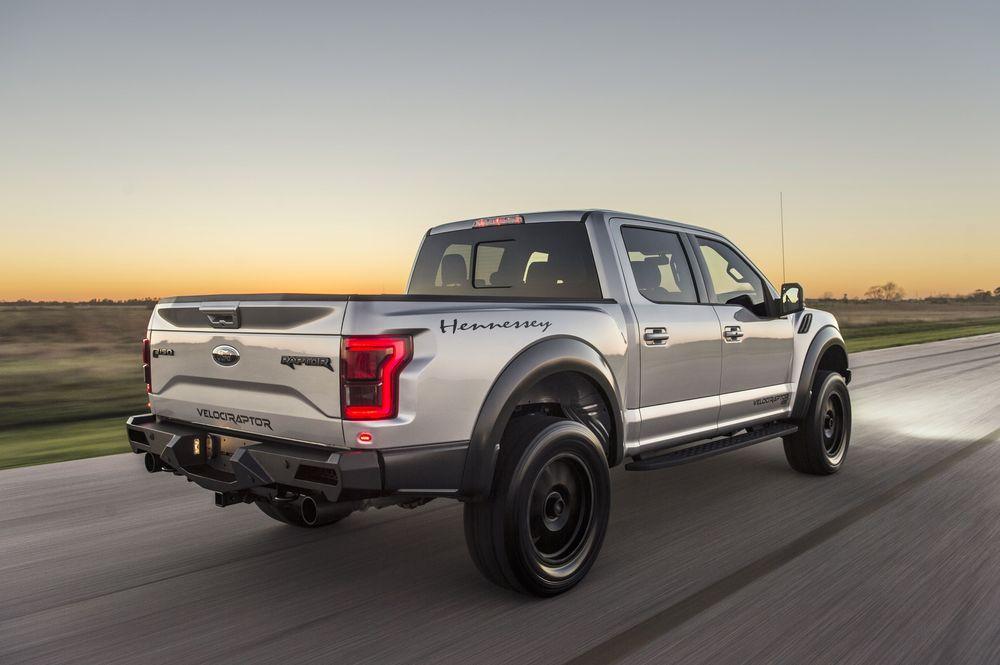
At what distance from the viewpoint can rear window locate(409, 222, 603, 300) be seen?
5.06 metres

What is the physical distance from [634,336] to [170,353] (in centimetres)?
264

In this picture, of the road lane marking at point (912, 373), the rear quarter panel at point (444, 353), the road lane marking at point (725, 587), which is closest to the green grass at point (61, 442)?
the rear quarter panel at point (444, 353)

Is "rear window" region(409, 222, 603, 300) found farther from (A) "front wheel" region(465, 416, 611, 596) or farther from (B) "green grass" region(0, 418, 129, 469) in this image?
(B) "green grass" region(0, 418, 129, 469)

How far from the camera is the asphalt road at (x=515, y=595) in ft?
11.2

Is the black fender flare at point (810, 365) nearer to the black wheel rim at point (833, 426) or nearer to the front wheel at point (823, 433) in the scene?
the front wheel at point (823, 433)

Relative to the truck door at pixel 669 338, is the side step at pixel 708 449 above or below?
below

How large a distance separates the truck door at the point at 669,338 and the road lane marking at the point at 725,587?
3.18 feet

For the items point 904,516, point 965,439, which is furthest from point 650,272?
point 965,439

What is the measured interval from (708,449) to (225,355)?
3.17m

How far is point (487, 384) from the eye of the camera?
387cm

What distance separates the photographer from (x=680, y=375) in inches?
205

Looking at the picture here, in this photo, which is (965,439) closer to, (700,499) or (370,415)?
(700,499)

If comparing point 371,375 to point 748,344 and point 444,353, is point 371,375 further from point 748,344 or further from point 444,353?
point 748,344

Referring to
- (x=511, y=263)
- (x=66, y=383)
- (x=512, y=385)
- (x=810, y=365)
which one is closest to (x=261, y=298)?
(x=512, y=385)
